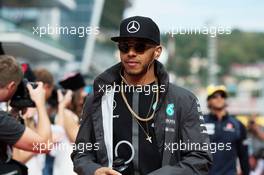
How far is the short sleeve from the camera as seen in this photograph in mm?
4598

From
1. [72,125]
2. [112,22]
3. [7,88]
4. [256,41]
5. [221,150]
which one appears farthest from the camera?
[256,41]

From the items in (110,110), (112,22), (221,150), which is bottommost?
(221,150)

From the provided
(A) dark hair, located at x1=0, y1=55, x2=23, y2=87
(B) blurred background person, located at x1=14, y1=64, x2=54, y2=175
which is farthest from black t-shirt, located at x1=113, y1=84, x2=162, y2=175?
(B) blurred background person, located at x1=14, y1=64, x2=54, y2=175

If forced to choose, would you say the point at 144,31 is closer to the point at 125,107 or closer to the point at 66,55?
the point at 125,107

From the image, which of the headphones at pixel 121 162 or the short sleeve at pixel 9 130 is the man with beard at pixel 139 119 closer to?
the headphones at pixel 121 162

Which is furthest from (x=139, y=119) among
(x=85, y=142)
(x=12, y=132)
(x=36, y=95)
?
(x=36, y=95)

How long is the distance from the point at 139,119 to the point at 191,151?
0.38 meters

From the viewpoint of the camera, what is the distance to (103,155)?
455cm

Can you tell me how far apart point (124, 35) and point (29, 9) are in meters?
33.6

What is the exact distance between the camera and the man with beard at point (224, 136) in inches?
361

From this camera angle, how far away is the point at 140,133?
4.53 meters

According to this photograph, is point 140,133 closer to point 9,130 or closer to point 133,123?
point 133,123

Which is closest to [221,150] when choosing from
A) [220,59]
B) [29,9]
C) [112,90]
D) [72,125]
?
[72,125]
